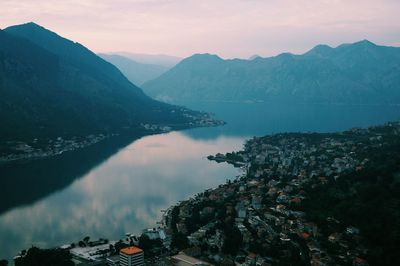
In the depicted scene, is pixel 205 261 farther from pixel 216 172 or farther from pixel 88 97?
pixel 88 97

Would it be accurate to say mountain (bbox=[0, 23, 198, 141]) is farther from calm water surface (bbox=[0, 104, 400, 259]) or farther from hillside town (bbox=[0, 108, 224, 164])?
calm water surface (bbox=[0, 104, 400, 259])

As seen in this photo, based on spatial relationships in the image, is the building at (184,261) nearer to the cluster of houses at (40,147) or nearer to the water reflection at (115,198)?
the water reflection at (115,198)

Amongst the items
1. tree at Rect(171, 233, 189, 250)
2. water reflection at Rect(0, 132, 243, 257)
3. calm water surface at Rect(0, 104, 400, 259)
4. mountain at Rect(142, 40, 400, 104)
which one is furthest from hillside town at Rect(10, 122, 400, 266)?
mountain at Rect(142, 40, 400, 104)

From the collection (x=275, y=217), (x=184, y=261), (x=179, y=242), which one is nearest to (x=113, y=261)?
(x=184, y=261)

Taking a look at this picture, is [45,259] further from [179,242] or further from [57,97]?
Answer: [57,97]

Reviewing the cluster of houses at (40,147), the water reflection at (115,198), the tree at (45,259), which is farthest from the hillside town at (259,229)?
the cluster of houses at (40,147)

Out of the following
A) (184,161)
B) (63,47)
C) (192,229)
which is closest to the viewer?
(192,229)

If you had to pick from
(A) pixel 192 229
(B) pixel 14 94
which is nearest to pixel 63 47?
(B) pixel 14 94
